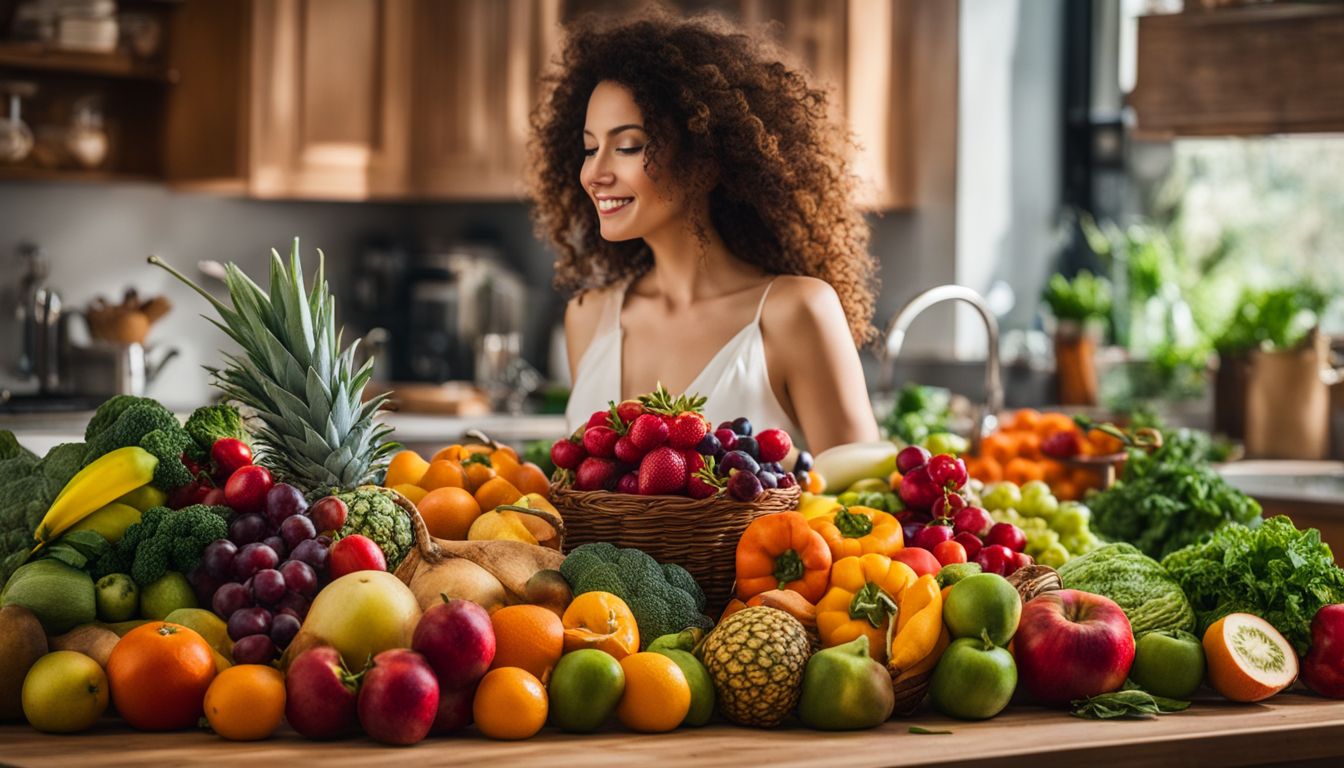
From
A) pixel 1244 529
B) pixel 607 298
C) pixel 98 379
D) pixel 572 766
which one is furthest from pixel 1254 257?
pixel 572 766

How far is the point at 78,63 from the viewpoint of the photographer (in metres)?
5.23

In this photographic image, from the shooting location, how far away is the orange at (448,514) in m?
2.17

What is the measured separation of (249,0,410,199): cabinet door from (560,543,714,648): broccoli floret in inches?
149

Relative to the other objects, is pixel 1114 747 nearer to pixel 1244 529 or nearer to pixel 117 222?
pixel 1244 529

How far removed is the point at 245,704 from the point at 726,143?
1.59m

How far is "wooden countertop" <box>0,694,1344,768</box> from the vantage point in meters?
1.65

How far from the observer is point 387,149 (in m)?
5.75

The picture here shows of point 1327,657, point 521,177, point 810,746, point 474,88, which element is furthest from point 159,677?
point 474,88

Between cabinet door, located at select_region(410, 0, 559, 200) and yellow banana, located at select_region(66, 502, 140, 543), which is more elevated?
cabinet door, located at select_region(410, 0, 559, 200)

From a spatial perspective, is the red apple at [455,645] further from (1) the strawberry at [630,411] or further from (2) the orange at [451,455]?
(2) the orange at [451,455]

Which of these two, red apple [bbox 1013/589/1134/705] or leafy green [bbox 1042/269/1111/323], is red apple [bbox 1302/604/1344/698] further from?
leafy green [bbox 1042/269/1111/323]

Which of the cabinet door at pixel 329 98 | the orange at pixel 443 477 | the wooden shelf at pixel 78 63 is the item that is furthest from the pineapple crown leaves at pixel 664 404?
the wooden shelf at pixel 78 63

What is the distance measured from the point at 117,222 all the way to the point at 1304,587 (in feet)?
15.4

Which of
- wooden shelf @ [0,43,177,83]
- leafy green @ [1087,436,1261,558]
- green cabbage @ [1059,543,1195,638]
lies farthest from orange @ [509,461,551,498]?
wooden shelf @ [0,43,177,83]
